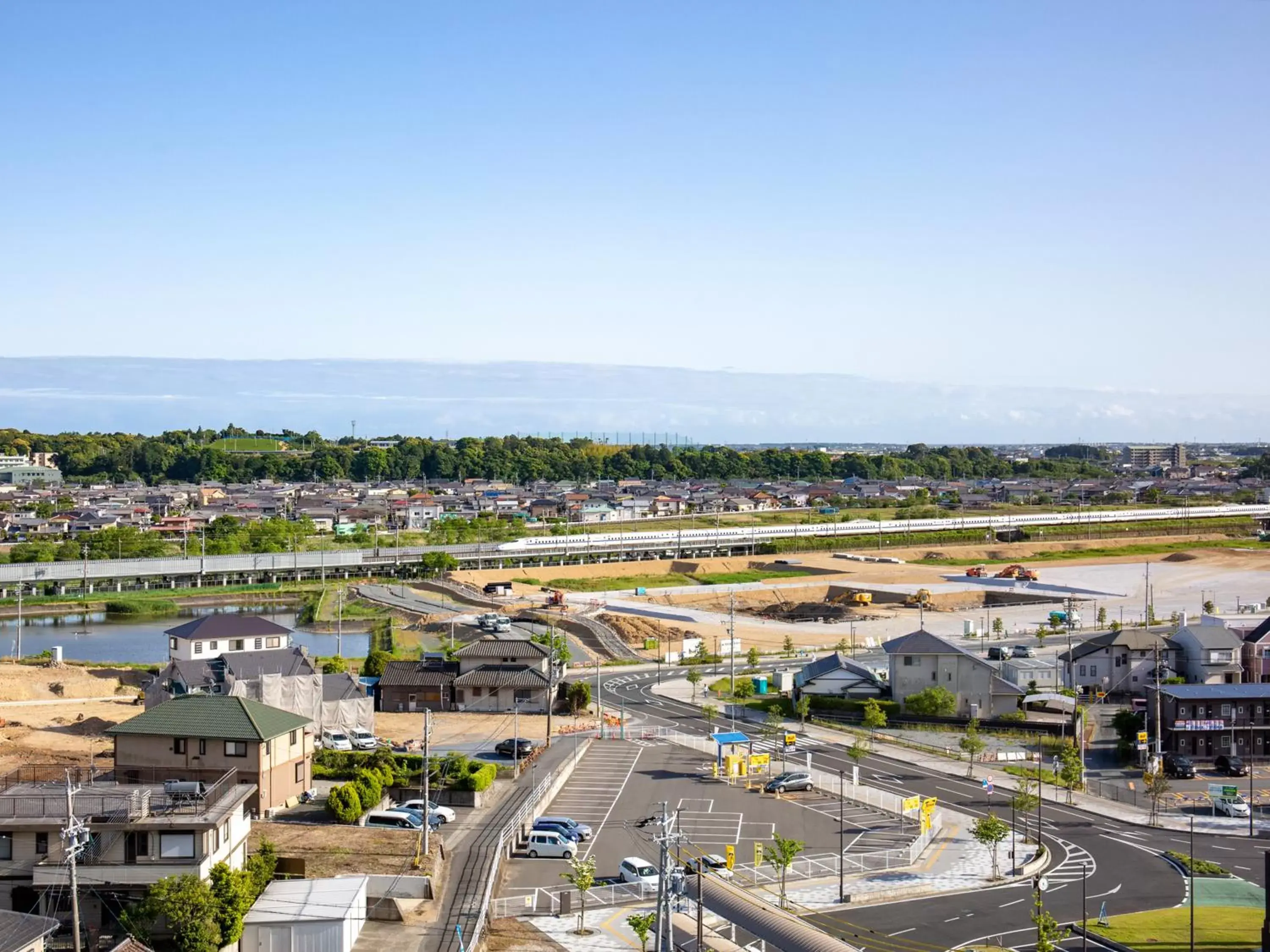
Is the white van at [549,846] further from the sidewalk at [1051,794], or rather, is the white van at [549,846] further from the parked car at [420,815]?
the sidewalk at [1051,794]

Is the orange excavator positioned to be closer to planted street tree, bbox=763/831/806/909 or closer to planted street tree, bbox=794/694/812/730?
planted street tree, bbox=794/694/812/730

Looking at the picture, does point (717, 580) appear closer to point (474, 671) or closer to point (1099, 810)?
point (474, 671)

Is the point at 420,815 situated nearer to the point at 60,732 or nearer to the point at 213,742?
the point at 213,742

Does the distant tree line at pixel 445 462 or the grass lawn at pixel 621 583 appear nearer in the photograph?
the grass lawn at pixel 621 583

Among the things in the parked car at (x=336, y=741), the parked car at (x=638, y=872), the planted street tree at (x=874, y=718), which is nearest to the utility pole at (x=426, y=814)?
the parked car at (x=638, y=872)

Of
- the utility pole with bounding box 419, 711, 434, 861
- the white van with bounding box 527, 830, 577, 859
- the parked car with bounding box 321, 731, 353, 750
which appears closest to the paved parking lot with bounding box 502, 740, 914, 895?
the white van with bounding box 527, 830, 577, 859

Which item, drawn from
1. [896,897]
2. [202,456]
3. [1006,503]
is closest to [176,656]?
[896,897]
